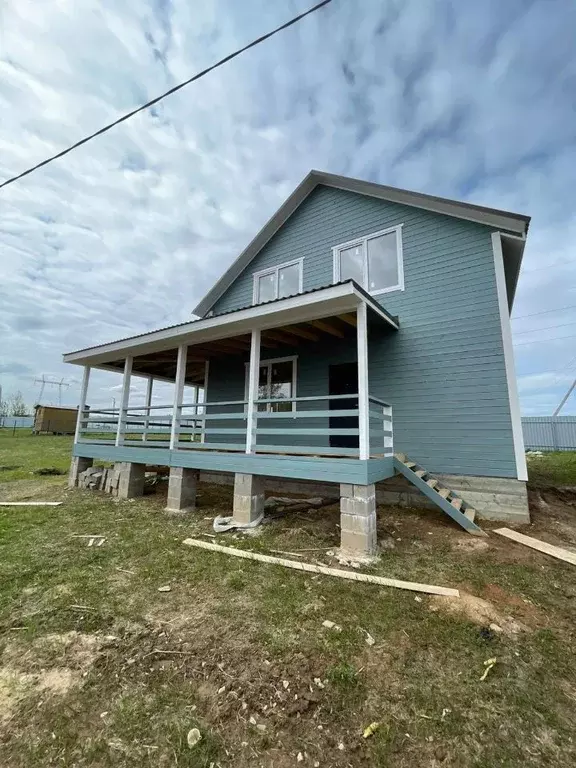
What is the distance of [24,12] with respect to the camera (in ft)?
14.7

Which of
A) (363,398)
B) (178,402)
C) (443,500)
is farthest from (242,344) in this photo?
(443,500)

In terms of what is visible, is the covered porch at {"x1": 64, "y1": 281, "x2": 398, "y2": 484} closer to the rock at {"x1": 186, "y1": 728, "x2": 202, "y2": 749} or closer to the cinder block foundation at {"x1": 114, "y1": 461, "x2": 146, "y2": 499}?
the cinder block foundation at {"x1": 114, "y1": 461, "x2": 146, "y2": 499}

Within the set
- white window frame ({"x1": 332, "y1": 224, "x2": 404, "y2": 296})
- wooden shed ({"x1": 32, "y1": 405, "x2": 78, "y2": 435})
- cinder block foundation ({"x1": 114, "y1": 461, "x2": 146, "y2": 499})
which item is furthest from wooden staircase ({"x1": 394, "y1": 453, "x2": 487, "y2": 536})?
wooden shed ({"x1": 32, "y1": 405, "x2": 78, "y2": 435})

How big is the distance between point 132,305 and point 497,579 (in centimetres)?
2800

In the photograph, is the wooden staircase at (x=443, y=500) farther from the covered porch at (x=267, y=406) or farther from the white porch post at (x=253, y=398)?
the white porch post at (x=253, y=398)

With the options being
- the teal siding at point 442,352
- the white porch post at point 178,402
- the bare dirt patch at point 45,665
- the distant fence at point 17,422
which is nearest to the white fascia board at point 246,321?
the white porch post at point 178,402

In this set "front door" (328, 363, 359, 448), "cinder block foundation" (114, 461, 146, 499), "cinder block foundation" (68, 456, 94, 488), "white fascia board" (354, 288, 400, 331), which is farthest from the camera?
"cinder block foundation" (68, 456, 94, 488)

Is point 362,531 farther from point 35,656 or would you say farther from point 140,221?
point 140,221

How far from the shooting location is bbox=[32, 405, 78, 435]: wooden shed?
109ft

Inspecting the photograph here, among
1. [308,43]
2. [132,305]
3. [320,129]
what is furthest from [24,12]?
[132,305]

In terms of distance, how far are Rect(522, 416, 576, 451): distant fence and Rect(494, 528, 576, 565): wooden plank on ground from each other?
20511 mm

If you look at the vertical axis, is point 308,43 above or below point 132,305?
below

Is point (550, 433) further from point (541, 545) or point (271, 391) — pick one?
point (541, 545)

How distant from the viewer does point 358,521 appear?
4.70 meters
